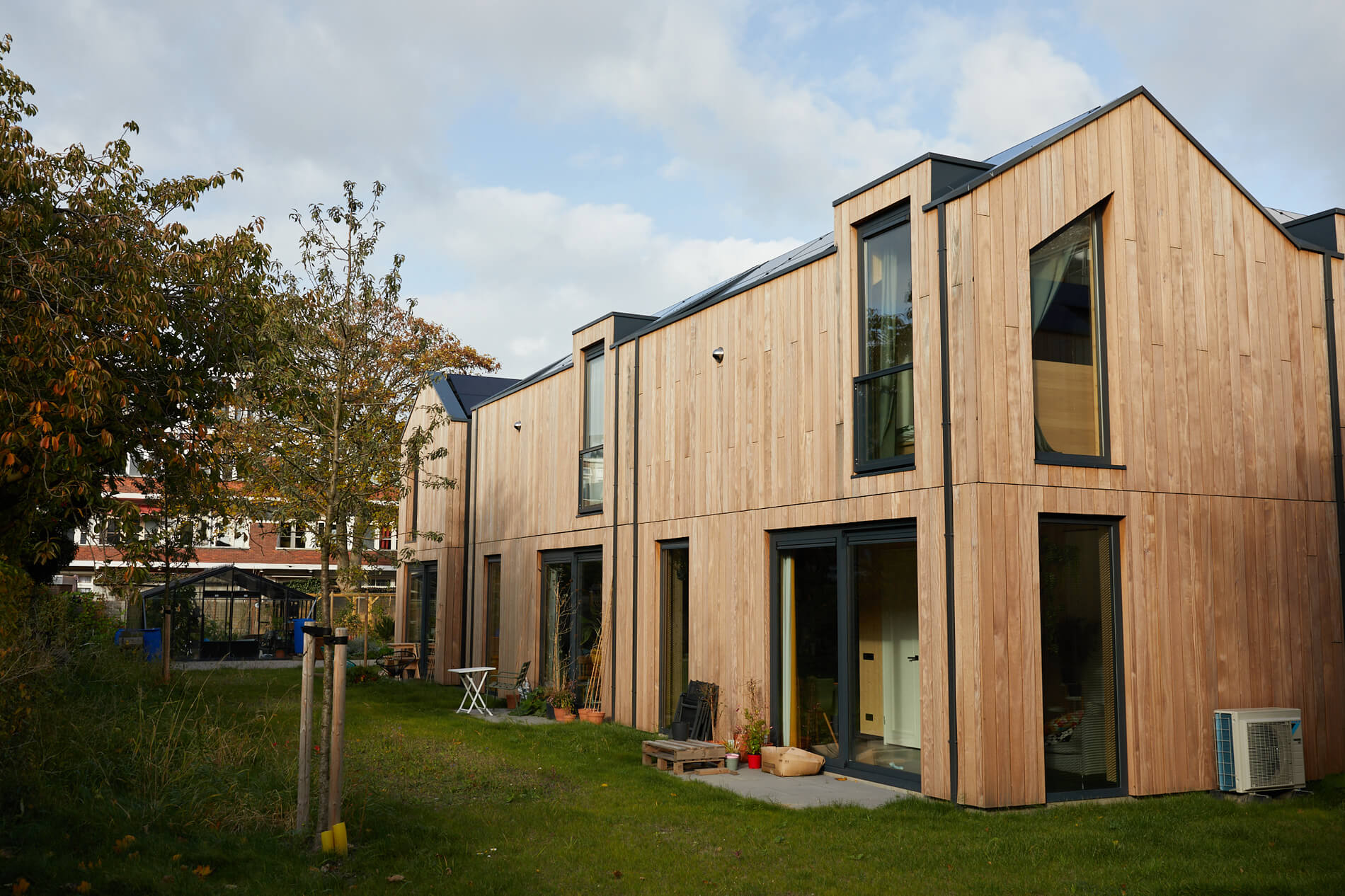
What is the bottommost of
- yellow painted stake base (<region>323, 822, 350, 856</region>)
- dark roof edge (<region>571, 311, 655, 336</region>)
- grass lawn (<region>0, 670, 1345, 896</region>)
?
grass lawn (<region>0, 670, 1345, 896</region>)

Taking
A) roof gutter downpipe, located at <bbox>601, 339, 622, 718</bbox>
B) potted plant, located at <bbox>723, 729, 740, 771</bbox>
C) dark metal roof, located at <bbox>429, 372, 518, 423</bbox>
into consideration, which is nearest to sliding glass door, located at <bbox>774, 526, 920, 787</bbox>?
potted plant, located at <bbox>723, 729, 740, 771</bbox>

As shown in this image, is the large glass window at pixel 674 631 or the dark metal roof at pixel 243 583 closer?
the large glass window at pixel 674 631

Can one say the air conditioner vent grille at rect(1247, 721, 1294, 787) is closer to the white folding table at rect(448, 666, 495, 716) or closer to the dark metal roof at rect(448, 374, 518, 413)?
the white folding table at rect(448, 666, 495, 716)

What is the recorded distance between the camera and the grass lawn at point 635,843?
5.62 m

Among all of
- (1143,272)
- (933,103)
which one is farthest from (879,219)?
(933,103)

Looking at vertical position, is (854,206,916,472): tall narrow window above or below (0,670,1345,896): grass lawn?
above

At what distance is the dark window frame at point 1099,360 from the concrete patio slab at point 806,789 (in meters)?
2.95

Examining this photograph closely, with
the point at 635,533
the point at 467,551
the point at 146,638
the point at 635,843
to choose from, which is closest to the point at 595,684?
the point at 635,533

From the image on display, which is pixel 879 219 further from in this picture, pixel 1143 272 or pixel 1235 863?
pixel 1235 863

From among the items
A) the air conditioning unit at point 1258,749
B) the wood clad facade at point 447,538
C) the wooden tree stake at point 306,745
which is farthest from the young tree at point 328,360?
the air conditioning unit at point 1258,749

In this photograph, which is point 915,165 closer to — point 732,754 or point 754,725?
point 754,725

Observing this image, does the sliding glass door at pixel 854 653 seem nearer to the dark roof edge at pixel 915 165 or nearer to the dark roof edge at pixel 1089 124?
the dark roof edge at pixel 1089 124

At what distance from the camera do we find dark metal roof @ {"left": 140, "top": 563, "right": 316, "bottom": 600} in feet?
79.9

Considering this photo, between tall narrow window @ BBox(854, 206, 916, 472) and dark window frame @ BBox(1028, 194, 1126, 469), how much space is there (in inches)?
39.8
